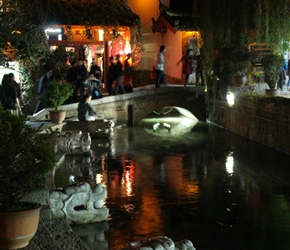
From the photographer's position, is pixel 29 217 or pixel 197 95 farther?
pixel 197 95

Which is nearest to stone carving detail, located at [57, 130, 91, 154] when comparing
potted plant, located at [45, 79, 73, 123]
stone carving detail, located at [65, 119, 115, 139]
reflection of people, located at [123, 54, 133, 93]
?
potted plant, located at [45, 79, 73, 123]

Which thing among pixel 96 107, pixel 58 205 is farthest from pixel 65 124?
pixel 58 205

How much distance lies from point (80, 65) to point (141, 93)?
3.37 m

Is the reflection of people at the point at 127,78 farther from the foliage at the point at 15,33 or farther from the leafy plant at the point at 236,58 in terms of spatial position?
the foliage at the point at 15,33

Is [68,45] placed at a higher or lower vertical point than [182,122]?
higher

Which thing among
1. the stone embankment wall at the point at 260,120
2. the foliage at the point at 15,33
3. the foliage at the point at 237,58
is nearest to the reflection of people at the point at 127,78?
the stone embankment wall at the point at 260,120

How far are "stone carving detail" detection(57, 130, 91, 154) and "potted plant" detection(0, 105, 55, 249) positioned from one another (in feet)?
30.1

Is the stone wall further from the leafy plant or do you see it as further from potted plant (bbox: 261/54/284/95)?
potted plant (bbox: 261/54/284/95)

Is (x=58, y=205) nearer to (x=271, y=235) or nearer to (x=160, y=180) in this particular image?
(x=271, y=235)

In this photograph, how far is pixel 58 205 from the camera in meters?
10.1

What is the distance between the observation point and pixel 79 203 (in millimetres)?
10422

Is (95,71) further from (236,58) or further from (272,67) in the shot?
(272,67)

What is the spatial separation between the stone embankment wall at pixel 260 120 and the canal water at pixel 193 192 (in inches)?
14.2

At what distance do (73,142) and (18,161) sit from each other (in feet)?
31.5
